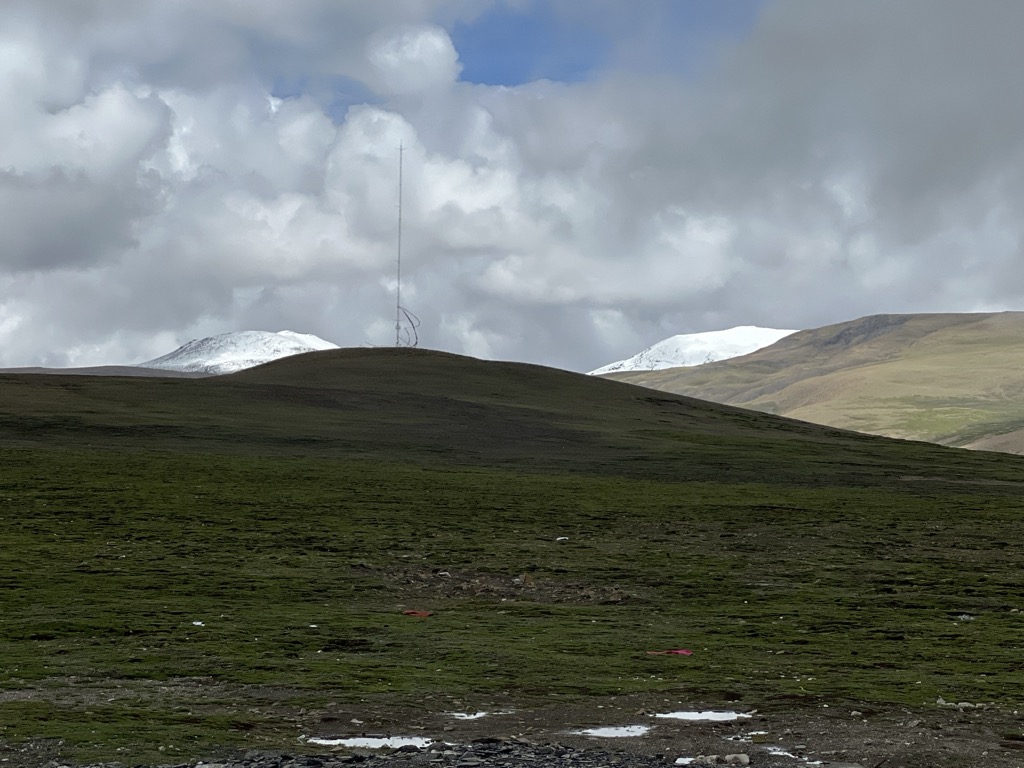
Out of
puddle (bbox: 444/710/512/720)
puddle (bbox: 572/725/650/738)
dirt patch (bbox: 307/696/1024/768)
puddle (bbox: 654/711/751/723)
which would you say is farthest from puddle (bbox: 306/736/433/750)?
puddle (bbox: 654/711/751/723)

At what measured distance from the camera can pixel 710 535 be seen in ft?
128

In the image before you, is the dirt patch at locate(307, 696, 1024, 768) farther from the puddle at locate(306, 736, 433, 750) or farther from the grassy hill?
the grassy hill

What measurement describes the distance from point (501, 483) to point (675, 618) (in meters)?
28.5

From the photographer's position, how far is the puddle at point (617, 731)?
1412cm

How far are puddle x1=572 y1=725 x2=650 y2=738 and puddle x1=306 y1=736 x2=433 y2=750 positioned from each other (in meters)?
1.84

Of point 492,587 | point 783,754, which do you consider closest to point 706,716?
point 783,754

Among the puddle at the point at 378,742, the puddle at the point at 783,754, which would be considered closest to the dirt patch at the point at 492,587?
the puddle at the point at 378,742

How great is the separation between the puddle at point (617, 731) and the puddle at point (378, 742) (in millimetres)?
1836

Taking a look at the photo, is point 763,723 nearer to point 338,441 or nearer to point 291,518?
point 291,518

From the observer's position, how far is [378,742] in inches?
536

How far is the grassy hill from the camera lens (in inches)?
651

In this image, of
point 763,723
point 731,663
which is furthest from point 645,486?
point 763,723

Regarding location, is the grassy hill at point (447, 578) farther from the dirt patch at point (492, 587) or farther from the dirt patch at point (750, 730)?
the dirt patch at point (750, 730)

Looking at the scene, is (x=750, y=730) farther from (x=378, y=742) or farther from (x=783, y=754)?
(x=378, y=742)
